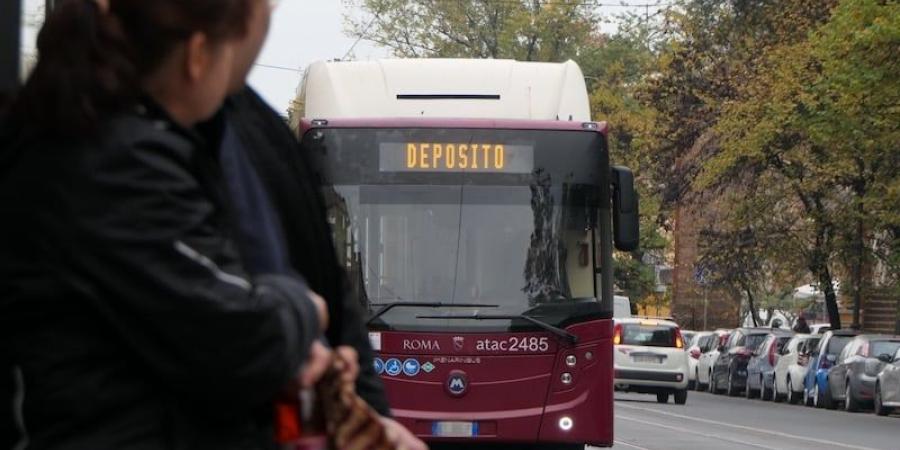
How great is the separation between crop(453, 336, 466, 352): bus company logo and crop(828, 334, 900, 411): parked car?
2145 cm

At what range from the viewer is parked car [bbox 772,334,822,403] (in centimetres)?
4022

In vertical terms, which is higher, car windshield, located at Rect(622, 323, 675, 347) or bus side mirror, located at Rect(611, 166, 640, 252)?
bus side mirror, located at Rect(611, 166, 640, 252)

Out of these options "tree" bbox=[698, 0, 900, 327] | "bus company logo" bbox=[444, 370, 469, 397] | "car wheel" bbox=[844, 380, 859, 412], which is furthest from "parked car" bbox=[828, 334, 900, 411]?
"bus company logo" bbox=[444, 370, 469, 397]

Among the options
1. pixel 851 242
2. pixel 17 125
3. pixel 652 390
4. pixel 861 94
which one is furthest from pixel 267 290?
pixel 851 242

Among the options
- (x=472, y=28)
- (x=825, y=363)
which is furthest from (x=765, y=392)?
(x=472, y=28)

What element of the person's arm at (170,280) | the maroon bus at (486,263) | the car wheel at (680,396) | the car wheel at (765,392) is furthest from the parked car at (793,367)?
the person's arm at (170,280)

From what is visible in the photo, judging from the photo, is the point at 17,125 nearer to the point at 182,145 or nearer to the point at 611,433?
the point at 182,145

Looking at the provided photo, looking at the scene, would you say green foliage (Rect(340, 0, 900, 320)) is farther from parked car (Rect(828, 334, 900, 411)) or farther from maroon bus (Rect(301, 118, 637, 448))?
maroon bus (Rect(301, 118, 637, 448))

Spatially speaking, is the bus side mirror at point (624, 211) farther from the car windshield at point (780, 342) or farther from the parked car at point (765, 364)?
the car windshield at point (780, 342)

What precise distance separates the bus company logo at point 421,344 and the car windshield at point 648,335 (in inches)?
966

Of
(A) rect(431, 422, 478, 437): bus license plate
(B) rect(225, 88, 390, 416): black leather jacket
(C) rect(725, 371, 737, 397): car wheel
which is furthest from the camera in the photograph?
(C) rect(725, 371, 737, 397): car wheel

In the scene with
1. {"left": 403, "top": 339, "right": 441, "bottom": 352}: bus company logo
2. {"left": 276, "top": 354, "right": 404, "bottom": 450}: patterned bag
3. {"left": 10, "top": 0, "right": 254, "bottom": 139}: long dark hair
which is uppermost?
{"left": 10, "top": 0, "right": 254, "bottom": 139}: long dark hair

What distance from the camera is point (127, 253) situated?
239 centimetres

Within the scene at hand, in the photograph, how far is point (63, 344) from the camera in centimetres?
240
